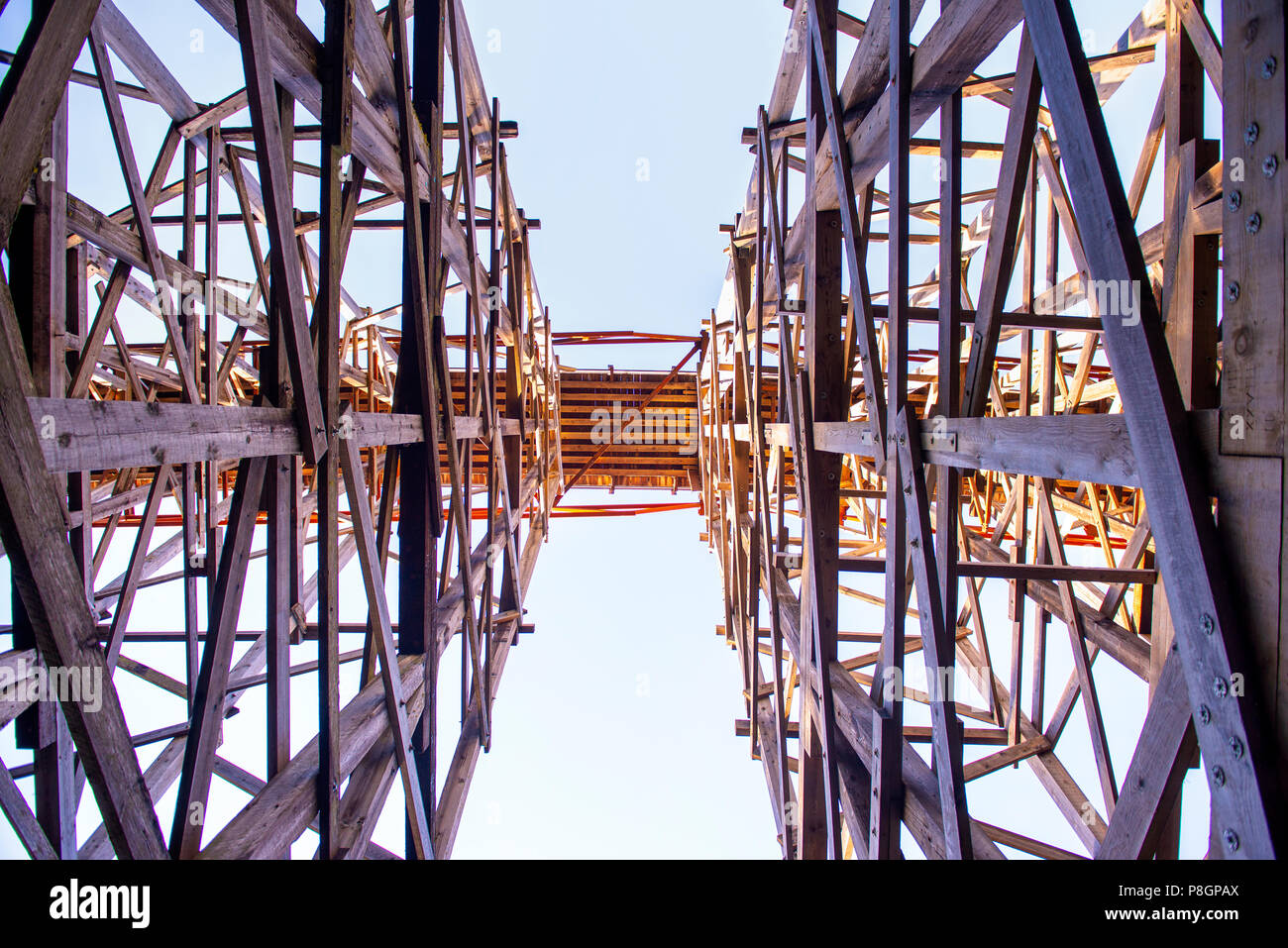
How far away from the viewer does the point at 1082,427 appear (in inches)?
73.1

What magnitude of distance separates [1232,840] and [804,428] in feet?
10.4

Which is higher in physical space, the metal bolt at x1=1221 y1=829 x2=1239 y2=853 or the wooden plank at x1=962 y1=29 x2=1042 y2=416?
the wooden plank at x1=962 y1=29 x2=1042 y2=416

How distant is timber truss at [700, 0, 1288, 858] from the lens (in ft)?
4.49

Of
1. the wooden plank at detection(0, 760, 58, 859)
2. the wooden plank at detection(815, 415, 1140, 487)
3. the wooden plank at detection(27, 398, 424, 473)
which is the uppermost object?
the wooden plank at detection(27, 398, 424, 473)

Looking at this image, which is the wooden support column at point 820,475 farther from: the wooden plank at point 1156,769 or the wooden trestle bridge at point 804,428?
the wooden plank at point 1156,769

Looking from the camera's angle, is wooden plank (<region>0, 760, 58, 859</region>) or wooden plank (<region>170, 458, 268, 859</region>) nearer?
wooden plank (<region>170, 458, 268, 859</region>)

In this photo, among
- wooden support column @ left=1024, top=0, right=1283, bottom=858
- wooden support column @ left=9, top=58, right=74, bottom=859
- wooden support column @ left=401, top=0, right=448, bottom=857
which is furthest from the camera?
wooden support column @ left=401, top=0, right=448, bottom=857

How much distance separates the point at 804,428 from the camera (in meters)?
4.33

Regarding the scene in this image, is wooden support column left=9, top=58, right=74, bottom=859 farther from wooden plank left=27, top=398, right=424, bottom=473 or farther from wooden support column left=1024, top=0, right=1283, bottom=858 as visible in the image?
wooden support column left=1024, top=0, right=1283, bottom=858

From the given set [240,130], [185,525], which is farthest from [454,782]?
[240,130]

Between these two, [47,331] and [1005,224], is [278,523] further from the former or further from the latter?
[1005,224]

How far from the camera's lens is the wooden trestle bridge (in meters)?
1.44

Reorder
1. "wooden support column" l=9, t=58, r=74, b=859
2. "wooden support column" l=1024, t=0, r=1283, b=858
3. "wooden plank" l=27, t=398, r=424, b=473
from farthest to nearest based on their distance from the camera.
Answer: "wooden support column" l=9, t=58, r=74, b=859 → "wooden plank" l=27, t=398, r=424, b=473 → "wooden support column" l=1024, t=0, r=1283, b=858

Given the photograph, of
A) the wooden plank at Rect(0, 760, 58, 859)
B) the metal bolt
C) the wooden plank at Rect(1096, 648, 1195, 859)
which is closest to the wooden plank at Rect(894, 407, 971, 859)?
the wooden plank at Rect(1096, 648, 1195, 859)
